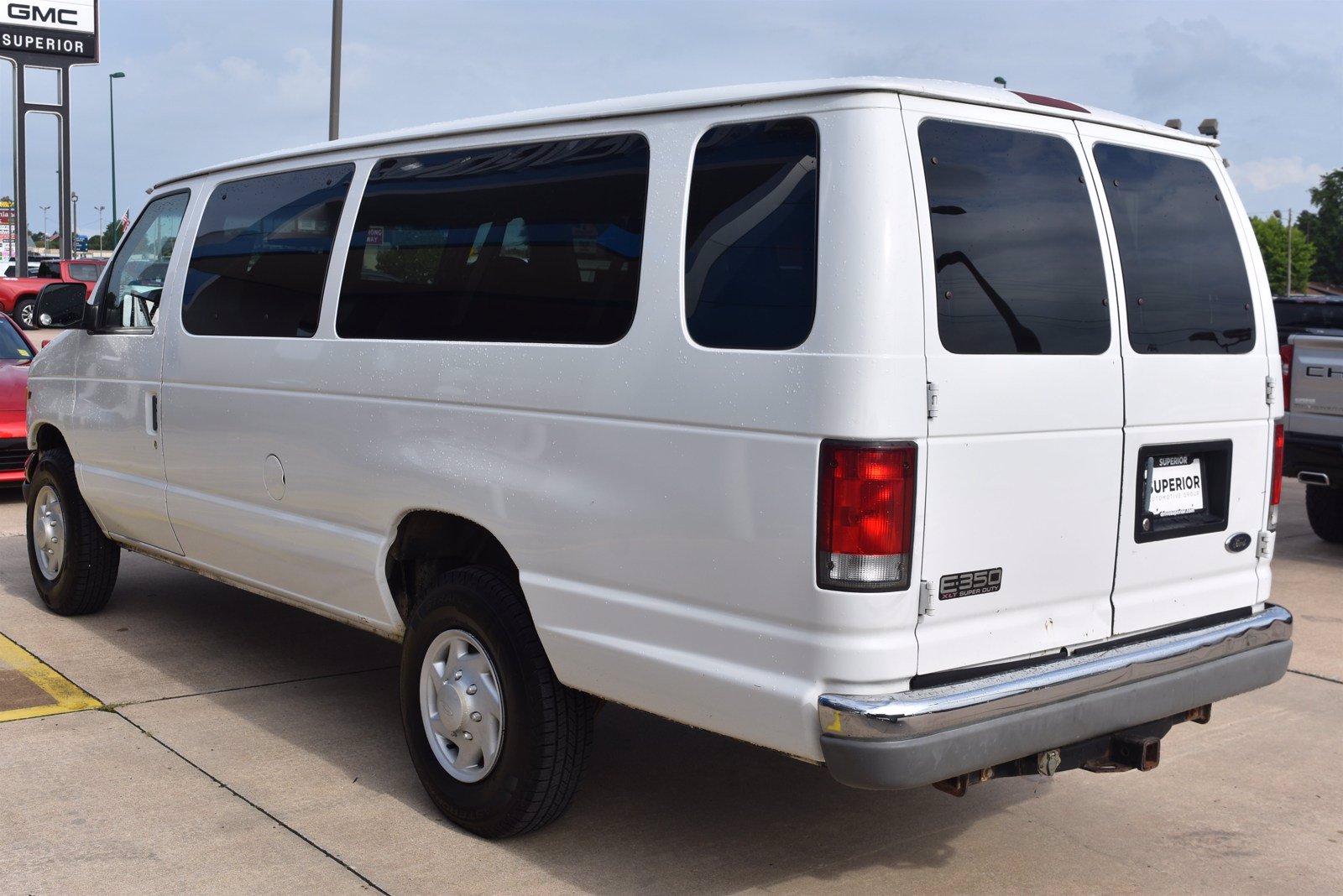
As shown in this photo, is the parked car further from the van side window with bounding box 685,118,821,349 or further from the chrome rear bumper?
the van side window with bounding box 685,118,821,349

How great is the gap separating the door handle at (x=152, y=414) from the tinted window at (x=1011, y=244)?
369 centimetres

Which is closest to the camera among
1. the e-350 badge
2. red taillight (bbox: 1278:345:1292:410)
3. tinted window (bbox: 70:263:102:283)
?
the e-350 badge

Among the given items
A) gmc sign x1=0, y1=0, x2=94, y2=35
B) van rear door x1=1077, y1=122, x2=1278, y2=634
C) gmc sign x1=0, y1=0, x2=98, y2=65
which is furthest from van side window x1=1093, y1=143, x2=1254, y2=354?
gmc sign x1=0, y1=0, x2=94, y2=35

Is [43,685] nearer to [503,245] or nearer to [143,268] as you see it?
[143,268]

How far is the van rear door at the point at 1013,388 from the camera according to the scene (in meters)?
3.23

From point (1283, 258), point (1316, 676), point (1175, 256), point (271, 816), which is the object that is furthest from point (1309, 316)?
point (1283, 258)

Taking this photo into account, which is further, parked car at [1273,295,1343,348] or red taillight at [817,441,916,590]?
parked car at [1273,295,1343,348]

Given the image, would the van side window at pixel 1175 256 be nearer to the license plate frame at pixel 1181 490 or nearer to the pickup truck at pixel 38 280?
the license plate frame at pixel 1181 490

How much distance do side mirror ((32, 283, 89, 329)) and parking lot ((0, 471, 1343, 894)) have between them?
158cm

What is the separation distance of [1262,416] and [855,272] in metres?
→ 1.73

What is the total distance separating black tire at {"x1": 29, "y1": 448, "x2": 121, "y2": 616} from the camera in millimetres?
6566

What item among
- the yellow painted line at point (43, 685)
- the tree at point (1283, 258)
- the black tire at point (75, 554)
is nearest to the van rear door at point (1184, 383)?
the yellow painted line at point (43, 685)

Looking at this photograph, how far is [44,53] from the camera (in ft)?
115

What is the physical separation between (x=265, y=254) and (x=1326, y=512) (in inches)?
311
